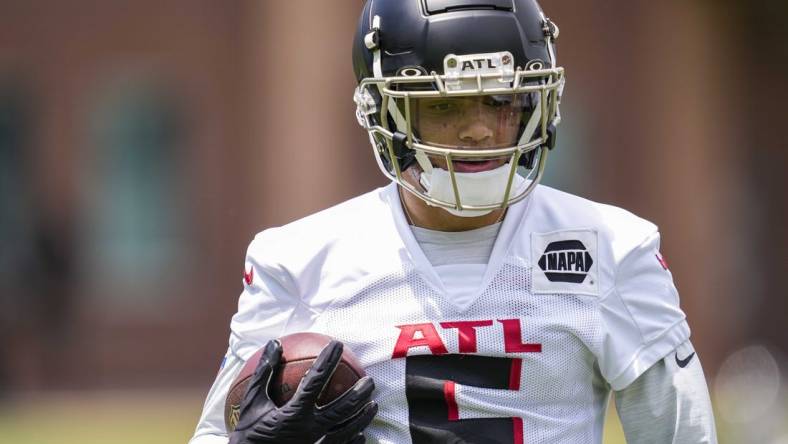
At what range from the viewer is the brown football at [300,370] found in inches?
99.8

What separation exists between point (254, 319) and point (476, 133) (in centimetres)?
56

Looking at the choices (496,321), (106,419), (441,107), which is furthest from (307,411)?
(106,419)

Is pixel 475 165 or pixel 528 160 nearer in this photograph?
pixel 475 165

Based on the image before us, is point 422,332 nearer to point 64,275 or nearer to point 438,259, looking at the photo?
point 438,259

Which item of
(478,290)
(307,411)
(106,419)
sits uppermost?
(478,290)

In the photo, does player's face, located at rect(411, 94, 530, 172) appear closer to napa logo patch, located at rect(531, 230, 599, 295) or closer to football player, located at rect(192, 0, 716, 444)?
football player, located at rect(192, 0, 716, 444)

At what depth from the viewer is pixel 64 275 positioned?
10938 millimetres

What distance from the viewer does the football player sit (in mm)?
2588

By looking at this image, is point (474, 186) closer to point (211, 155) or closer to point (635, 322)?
point (635, 322)

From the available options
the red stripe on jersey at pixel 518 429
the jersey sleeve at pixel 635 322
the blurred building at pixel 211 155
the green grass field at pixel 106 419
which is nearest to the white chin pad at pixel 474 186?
the jersey sleeve at pixel 635 322

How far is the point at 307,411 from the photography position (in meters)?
2.49

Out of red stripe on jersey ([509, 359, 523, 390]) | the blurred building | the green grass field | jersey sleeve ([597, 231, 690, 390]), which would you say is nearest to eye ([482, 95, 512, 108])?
jersey sleeve ([597, 231, 690, 390])

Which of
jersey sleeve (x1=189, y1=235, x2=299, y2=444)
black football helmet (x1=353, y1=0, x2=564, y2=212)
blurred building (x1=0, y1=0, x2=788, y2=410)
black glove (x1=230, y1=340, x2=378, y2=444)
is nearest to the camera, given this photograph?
black glove (x1=230, y1=340, x2=378, y2=444)

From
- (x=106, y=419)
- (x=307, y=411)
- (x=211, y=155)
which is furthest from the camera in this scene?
(x=211, y=155)
